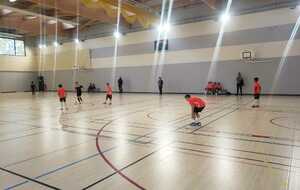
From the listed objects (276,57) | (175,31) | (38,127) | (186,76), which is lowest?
(38,127)

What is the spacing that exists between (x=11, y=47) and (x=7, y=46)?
1.81 ft

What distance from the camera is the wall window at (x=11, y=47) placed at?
3156 centimetres

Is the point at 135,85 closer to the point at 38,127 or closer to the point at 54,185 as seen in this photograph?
the point at 38,127

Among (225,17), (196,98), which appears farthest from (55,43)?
(196,98)

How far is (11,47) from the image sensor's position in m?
32.6

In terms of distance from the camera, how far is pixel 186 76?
22.7 metres

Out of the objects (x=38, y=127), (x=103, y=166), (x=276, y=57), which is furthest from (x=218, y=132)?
(x=276, y=57)

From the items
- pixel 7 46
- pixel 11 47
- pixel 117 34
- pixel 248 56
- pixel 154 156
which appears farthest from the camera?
pixel 11 47

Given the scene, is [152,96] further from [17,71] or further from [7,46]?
[7,46]

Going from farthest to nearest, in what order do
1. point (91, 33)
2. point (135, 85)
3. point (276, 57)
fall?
point (91, 33), point (135, 85), point (276, 57)

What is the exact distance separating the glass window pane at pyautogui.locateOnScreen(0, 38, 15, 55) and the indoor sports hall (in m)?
0.14

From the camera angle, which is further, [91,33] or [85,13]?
[91,33]

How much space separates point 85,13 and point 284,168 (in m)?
18.7

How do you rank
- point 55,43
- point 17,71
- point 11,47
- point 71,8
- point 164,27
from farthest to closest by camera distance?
1. point 17,71
2. point 55,43
3. point 11,47
4. point 164,27
5. point 71,8
